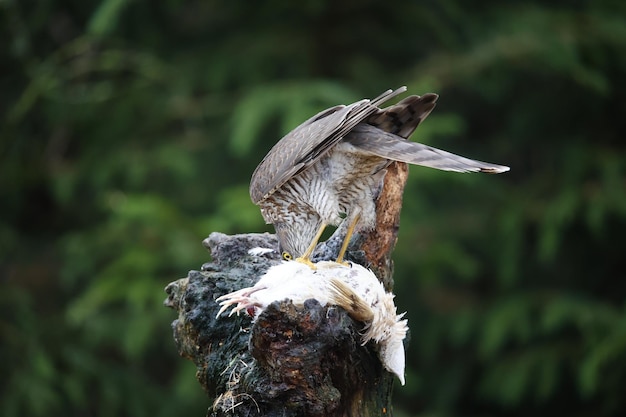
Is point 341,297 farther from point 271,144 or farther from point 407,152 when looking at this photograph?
point 271,144

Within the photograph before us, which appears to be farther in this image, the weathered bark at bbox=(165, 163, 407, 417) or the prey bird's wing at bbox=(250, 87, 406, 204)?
the prey bird's wing at bbox=(250, 87, 406, 204)

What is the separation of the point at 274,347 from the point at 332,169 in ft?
3.64

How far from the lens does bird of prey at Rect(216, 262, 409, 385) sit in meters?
3.11

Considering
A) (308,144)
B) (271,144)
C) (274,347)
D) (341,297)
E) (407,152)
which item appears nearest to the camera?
(274,347)

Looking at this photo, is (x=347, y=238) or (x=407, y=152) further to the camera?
(x=347, y=238)

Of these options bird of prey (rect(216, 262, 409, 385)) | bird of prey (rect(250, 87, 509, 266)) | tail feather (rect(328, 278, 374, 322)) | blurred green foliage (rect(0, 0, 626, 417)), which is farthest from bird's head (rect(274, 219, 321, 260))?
blurred green foliage (rect(0, 0, 626, 417))

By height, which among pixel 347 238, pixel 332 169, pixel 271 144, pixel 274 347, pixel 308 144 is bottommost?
pixel 274 347

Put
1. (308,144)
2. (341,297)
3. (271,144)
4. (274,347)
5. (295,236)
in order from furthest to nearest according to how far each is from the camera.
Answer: (271,144), (295,236), (308,144), (341,297), (274,347)

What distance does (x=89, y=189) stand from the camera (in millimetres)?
8859

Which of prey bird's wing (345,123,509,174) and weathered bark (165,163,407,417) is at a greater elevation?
prey bird's wing (345,123,509,174)

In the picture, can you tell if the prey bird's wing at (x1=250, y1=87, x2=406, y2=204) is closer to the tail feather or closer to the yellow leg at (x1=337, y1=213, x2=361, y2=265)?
the yellow leg at (x1=337, y1=213, x2=361, y2=265)

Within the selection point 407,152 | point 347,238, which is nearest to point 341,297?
point 347,238

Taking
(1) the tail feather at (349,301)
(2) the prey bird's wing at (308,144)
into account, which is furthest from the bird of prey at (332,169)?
(1) the tail feather at (349,301)

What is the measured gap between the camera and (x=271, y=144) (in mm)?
8352
